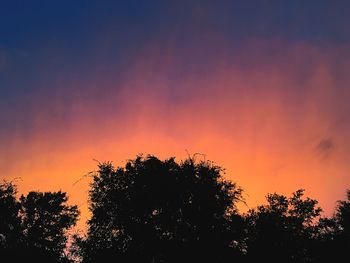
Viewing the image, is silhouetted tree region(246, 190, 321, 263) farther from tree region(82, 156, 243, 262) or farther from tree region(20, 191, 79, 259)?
tree region(20, 191, 79, 259)

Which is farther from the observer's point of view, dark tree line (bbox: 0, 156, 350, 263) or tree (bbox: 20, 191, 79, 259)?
tree (bbox: 20, 191, 79, 259)

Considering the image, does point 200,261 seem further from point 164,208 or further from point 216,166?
point 216,166

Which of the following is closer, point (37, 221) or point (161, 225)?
point (161, 225)


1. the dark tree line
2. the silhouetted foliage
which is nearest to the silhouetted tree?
the dark tree line

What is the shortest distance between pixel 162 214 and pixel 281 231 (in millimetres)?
23383

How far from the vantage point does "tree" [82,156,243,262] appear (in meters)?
41.4

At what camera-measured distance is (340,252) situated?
197 ft

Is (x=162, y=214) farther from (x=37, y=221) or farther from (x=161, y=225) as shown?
(x=37, y=221)

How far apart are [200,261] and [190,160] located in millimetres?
13372

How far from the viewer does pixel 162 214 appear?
43969mm

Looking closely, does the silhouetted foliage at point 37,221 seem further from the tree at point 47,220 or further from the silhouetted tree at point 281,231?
the silhouetted tree at point 281,231

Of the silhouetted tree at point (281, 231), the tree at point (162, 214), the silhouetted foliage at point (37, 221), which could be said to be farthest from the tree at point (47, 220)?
the silhouetted tree at point (281, 231)

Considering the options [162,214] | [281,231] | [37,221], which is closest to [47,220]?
[37,221]

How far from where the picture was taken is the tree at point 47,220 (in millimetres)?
56438
